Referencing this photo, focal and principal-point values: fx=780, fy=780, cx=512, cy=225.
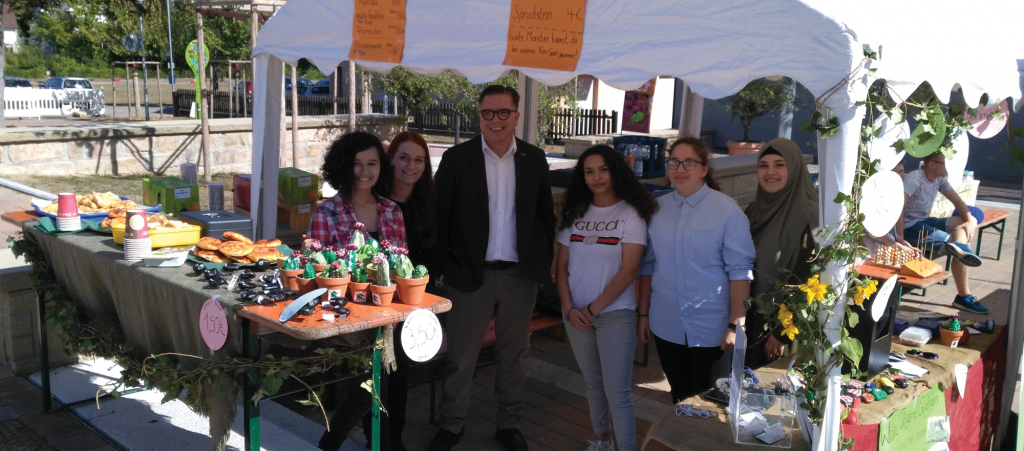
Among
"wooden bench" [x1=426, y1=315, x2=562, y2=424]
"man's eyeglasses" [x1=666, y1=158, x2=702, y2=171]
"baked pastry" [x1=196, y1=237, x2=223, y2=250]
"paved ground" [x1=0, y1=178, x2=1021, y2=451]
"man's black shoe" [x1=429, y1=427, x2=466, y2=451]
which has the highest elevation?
"man's eyeglasses" [x1=666, y1=158, x2=702, y2=171]

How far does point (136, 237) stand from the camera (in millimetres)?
3535

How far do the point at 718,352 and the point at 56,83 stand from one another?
89.6ft

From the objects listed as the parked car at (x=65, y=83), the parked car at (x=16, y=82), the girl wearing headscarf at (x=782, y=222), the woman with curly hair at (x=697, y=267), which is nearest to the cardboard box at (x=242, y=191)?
the woman with curly hair at (x=697, y=267)

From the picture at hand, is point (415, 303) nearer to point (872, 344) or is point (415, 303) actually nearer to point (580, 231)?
point (580, 231)

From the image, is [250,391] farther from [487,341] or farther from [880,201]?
[880,201]

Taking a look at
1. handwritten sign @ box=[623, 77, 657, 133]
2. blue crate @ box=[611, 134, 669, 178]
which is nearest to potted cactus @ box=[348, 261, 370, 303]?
blue crate @ box=[611, 134, 669, 178]

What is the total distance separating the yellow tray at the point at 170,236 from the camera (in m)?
3.78

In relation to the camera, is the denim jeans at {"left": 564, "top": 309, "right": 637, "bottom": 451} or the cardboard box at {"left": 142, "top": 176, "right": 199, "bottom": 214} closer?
the denim jeans at {"left": 564, "top": 309, "right": 637, "bottom": 451}

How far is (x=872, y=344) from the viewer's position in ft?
10.7

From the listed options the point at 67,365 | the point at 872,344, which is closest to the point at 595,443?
the point at 872,344

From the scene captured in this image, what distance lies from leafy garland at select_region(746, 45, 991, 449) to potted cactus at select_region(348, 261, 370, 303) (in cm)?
150

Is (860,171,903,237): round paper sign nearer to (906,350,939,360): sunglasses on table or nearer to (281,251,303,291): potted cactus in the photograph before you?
(906,350,939,360): sunglasses on table

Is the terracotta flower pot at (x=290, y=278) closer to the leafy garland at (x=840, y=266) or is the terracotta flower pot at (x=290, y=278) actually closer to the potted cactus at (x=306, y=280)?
the potted cactus at (x=306, y=280)

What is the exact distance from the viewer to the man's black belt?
3.77 metres
